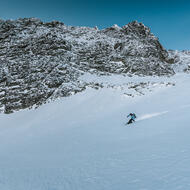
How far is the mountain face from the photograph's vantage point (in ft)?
96.2

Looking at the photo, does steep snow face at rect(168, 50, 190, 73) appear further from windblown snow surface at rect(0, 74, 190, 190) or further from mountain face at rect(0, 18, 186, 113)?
windblown snow surface at rect(0, 74, 190, 190)

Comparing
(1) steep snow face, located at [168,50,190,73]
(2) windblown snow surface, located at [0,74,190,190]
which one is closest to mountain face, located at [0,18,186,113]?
(2) windblown snow surface, located at [0,74,190,190]

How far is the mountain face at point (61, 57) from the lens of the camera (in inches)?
1155

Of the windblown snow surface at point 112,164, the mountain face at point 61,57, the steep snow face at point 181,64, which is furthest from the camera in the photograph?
the steep snow face at point 181,64

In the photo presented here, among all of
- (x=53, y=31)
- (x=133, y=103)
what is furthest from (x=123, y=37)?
(x=133, y=103)

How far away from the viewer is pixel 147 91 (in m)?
23.1

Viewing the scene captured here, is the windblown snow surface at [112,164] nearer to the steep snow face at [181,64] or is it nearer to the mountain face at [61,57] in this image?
the mountain face at [61,57]

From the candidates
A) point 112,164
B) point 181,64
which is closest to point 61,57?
point 112,164

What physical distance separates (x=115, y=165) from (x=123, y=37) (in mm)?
48533

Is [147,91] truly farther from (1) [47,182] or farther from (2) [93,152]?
(1) [47,182]

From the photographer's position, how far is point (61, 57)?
125 ft

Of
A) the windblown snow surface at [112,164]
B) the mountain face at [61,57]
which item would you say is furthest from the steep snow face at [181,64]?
the windblown snow surface at [112,164]

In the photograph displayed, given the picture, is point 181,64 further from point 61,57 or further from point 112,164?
point 112,164

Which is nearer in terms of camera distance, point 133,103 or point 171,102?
point 171,102
